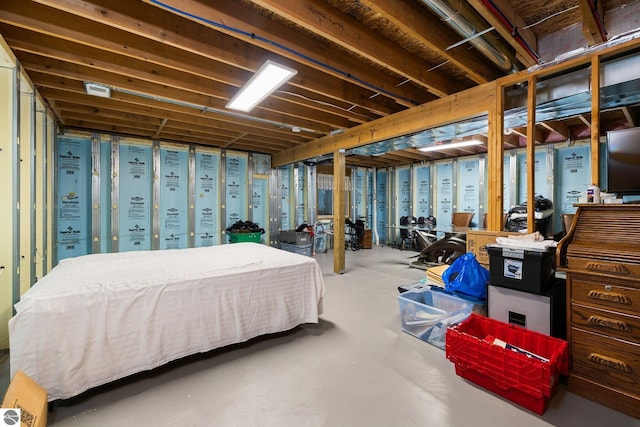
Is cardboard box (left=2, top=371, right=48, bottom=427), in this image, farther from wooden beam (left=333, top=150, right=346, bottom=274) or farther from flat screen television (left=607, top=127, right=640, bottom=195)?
wooden beam (left=333, top=150, right=346, bottom=274)

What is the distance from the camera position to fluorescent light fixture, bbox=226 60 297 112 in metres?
2.68

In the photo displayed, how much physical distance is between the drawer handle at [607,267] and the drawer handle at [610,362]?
55 centimetres

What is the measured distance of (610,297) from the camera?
5.75 feet

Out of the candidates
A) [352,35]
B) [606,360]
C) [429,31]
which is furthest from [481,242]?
[352,35]

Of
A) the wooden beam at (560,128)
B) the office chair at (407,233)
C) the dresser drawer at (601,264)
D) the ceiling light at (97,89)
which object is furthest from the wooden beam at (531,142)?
the office chair at (407,233)

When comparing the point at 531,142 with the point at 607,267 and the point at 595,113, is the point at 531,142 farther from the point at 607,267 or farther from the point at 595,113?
the point at 607,267

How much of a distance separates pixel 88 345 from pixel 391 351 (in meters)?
2.29

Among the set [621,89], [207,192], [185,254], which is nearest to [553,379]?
[621,89]

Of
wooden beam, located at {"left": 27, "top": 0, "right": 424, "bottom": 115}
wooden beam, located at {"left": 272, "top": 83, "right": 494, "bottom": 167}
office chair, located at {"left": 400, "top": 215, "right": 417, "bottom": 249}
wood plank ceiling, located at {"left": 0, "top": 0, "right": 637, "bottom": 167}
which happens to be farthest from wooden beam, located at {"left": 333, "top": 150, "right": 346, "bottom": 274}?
office chair, located at {"left": 400, "top": 215, "right": 417, "bottom": 249}

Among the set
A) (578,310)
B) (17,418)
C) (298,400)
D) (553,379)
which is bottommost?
(298,400)

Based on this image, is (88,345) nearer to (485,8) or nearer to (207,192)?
Answer: (485,8)

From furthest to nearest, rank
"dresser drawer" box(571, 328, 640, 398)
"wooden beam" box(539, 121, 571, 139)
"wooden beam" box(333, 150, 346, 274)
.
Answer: "wooden beam" box(333, 150, 346, 274), "wooden beam" box(539, 121, 571, 139), "dresser drawer" box(571, 328, 640, 398)

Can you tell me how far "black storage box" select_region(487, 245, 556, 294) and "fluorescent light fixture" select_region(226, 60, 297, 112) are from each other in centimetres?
250

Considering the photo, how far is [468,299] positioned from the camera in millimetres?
2566
